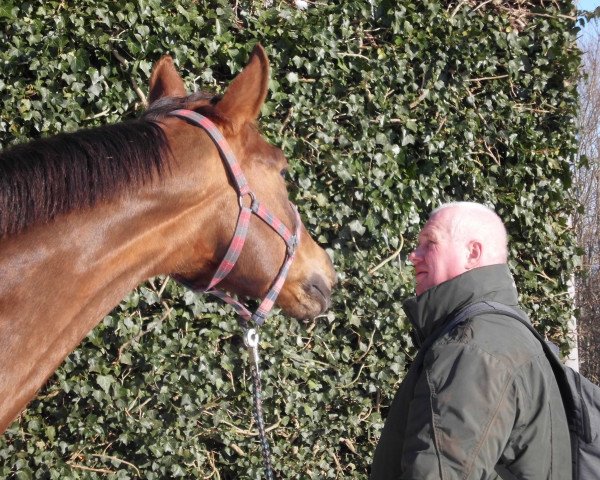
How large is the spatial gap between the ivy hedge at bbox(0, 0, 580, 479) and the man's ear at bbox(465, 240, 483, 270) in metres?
1.84

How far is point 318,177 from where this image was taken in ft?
14.4

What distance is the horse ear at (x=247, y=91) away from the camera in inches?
91.1

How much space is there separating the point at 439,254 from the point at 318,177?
1.99 metres

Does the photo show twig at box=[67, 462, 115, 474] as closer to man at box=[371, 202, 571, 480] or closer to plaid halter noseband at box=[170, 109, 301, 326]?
plaid halter noseband at box=[170, 109, 301, 326]

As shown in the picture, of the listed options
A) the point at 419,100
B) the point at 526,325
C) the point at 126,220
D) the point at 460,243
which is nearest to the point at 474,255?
the point at 460,243

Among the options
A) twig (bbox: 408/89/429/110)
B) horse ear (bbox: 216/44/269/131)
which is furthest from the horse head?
twig (bbox: 408/89/429/110)

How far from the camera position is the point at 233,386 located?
161 inches

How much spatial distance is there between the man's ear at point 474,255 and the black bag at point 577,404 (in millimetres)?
210

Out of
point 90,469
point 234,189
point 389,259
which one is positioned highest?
point 234,189

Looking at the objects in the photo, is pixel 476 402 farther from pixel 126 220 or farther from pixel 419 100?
pixel 419 100

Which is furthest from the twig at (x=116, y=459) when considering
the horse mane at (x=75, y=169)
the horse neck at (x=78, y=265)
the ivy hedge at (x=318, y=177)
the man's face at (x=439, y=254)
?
the horse mane at (x=75, y=169)

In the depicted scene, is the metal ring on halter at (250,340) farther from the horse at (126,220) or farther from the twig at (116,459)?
the twig at (116,459)

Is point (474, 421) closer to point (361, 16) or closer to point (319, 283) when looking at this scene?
point (319, 283)

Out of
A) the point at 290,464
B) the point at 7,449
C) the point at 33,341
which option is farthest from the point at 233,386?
the point at 33,341
